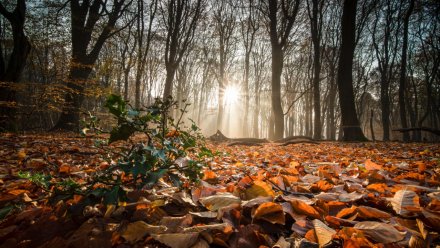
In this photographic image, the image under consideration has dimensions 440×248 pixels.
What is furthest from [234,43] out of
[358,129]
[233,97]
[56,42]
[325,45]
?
[358,129]

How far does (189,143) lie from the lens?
47.6 inches

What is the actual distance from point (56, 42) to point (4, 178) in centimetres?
1068

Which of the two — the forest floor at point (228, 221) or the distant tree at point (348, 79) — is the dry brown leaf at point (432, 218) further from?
the distant tree at point (348, 79)

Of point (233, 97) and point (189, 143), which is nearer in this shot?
point (189, 143)

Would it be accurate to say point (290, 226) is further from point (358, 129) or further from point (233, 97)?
point (233, 97)

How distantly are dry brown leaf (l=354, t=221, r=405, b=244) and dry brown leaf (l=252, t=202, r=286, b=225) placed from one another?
27 cm

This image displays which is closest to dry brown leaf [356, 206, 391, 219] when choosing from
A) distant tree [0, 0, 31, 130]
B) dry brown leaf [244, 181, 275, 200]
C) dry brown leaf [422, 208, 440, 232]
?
dry brown leaf [422, 208, 440, 232]

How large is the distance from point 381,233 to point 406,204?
0.35 m

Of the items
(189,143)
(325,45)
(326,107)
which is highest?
(325,45)

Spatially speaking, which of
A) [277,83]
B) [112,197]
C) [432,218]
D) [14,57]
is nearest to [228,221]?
[112,197]

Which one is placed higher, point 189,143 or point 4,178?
point 189,143

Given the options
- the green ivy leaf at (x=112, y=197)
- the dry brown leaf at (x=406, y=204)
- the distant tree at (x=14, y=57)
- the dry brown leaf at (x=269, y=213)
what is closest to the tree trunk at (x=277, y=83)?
the distant tree at (x=14, y=57)

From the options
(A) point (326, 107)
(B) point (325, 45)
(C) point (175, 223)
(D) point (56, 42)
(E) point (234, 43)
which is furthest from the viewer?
(A) point (326, 107)

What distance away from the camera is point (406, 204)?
3.39 ft
